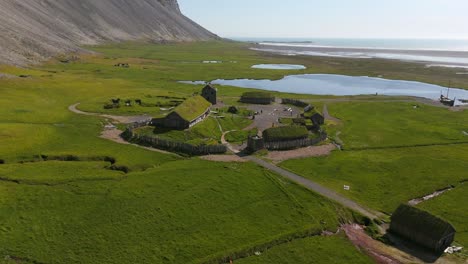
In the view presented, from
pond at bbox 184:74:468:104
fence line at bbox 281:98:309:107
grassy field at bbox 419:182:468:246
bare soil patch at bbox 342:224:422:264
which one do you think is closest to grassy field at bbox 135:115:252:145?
fence line at bbox 281:98:309:107

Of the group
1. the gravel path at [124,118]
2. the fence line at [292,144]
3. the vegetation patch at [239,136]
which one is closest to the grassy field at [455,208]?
the fence line at [292,144]

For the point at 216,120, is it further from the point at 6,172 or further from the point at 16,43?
the point at 16,43

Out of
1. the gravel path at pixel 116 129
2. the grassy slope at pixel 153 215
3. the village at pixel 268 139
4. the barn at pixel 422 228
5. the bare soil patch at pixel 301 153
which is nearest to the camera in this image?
the grassy slope at pixel 153 215

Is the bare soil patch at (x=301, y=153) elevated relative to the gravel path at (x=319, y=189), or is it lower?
elevated

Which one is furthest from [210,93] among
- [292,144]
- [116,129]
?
A: [292,144]

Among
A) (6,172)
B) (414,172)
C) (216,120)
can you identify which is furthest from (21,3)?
(414,172)

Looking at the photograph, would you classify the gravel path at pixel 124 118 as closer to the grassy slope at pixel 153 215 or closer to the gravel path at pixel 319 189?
the grassy slope at pixel 153 215
